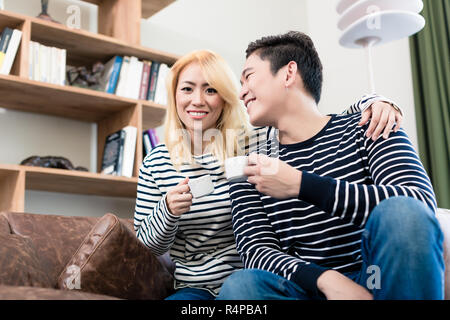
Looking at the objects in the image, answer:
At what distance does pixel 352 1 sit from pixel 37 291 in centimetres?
230

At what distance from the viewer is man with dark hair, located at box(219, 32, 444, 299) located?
0.90 metres

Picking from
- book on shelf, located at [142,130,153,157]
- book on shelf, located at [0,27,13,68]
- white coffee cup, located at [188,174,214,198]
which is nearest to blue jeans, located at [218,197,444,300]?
white coffee cup, located at [188,174,214,198]

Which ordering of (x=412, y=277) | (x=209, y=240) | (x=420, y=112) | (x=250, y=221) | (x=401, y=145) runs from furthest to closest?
(x=420, y=112)
(x=209, y=240)
(x=250, y=221)
(x=401, y=145)
(x=412, y=277)

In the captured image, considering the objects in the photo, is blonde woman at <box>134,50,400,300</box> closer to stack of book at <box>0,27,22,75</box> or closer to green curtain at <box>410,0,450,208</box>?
stack of book at <box>0,27,22,75</box>

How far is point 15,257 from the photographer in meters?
1.25

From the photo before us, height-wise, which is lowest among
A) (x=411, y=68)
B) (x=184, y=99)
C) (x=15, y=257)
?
(x=15, y=257)

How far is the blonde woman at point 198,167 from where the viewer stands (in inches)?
57.9

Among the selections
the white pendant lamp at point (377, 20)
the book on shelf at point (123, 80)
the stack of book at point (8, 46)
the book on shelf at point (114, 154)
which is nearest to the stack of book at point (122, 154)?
the book on shelf at point (114, 154)

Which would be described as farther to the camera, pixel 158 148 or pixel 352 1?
pixel 352 1

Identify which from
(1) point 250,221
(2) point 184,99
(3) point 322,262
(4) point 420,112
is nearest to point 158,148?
(2) point 184,99

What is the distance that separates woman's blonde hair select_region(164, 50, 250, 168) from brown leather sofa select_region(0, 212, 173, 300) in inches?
12.4

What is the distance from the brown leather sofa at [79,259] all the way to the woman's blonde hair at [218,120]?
32 centimetres

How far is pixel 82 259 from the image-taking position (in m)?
1.35
